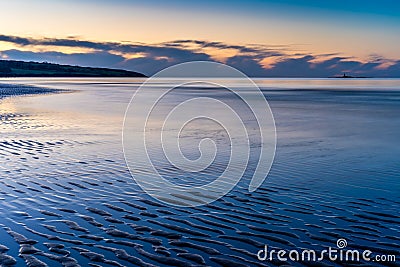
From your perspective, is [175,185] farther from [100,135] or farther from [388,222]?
[100,135]

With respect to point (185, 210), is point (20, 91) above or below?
above

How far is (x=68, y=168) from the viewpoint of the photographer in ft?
42.3

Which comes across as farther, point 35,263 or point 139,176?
point 139,176

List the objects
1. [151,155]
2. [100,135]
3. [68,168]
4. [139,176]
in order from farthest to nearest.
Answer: [100,135] < [151,155] < [68,168] < [139,176]

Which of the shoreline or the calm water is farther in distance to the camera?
the shoreline

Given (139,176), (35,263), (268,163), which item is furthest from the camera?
(268,163)

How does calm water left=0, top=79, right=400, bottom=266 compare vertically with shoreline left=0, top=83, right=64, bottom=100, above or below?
below

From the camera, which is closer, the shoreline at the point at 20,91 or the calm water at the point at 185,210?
the calm water at the point at 185,210

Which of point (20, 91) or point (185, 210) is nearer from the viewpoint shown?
point (185, 210)

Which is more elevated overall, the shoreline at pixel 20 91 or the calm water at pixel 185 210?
the shoreline at pixel 20 91

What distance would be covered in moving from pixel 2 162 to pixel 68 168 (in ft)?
7.61

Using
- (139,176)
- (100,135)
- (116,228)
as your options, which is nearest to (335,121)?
(100,135)

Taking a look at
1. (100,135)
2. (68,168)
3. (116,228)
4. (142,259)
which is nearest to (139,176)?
(68,168)

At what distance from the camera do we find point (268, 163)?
13930 mm
